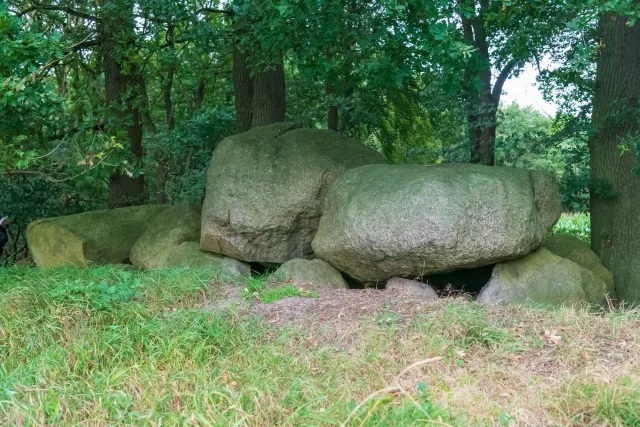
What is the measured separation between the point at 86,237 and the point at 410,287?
450 cm

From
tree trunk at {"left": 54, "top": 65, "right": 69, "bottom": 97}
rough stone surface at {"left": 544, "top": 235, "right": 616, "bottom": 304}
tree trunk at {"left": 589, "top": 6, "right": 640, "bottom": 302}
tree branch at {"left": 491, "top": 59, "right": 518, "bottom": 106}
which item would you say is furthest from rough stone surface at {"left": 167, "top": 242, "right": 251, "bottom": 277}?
tree trunk at {"left": 54, "top": 65, "right": 69, "bottom": 97}

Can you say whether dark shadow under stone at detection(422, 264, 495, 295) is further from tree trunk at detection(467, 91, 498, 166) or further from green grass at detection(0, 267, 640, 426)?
tree trunk at detection(467, 91, 498, 166)

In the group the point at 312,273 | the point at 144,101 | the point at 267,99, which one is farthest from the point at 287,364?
the point at 267,99

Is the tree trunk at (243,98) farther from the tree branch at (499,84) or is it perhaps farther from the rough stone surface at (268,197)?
the tree branch at (499,84)

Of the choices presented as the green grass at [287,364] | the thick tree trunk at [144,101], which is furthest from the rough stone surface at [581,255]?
the thick tree trunk at [144,101]

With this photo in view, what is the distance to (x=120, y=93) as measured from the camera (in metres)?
9.70

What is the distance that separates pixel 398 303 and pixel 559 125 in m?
4.67

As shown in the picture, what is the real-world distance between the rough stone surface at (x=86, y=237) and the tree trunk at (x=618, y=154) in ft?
19.6

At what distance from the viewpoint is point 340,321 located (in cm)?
530

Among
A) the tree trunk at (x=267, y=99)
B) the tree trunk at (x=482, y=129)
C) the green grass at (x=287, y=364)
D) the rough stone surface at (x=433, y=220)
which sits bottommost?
the green grass at (x=287, y=364)

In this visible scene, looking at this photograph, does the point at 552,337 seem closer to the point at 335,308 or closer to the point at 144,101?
the point at 335,308

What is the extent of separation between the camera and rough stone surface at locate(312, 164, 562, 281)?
6.50 meters

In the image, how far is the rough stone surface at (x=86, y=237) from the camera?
8.48 m

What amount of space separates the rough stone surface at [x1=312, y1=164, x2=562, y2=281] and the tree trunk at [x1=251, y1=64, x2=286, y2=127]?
322 centimetres
